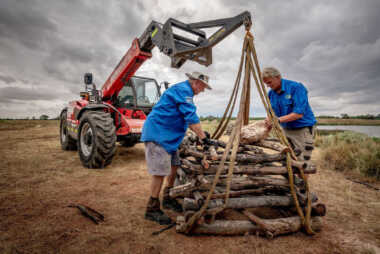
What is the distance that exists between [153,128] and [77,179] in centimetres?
295

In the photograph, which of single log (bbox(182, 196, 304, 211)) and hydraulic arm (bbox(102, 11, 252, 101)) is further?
hydraulic arm (bbox(102, 11, 252, 101))

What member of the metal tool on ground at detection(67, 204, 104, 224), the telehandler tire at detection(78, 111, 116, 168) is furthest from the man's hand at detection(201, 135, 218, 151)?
the telehandler tire at detection(78, 111, 116, 168)

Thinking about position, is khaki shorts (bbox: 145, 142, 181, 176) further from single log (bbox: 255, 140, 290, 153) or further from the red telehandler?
the red telehandler

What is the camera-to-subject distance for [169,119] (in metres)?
2.71

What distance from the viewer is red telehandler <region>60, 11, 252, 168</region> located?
4.04 meters

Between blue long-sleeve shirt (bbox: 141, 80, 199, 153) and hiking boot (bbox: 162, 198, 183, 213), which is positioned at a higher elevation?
blue long-sleeve shirt (bbox: 141, 80, 199, 153)

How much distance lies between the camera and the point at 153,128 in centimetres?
270

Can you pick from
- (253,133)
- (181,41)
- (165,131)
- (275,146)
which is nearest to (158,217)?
(165,131)

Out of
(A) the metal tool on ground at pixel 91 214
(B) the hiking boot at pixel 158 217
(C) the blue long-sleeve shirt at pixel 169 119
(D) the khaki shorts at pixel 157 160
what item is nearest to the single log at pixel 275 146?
(C) the blue long-sleeve shirt at pixel 169 119

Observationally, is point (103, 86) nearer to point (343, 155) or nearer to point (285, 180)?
point (285, 180)

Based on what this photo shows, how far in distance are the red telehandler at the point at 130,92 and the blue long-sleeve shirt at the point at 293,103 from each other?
121 centimetres

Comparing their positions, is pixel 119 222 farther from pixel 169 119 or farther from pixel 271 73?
pixel 271 73

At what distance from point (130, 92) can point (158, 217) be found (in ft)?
16.9

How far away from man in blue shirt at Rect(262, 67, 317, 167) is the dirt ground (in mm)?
1185
